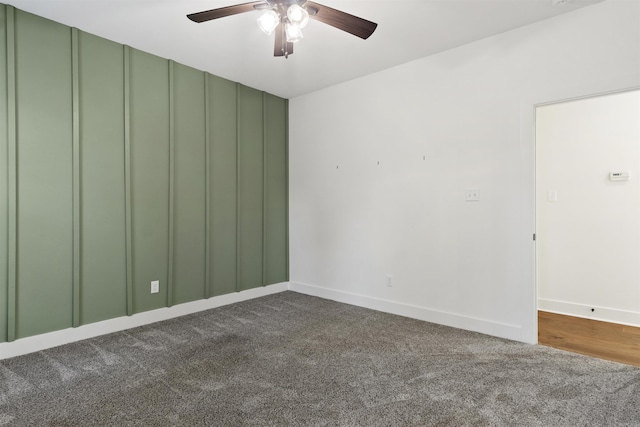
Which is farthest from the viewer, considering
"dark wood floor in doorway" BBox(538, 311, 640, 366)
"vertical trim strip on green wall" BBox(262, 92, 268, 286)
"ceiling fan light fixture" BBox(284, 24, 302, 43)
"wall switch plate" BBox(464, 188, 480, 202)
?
"vertical trim strip on green wall" BBox(262, 92, 268, 286)

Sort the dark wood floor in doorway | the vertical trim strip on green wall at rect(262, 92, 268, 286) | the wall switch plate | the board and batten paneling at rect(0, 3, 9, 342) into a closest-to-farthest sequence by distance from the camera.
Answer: the board and batten paneling at rect(0, 3, 9, 342)
the dark wood floor in doorway
the wall switch plate
the vertical trim strip on green wall at rect(262, 92, 268, 286)

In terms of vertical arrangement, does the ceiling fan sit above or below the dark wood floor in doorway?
above

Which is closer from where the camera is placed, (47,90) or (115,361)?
(115,361)

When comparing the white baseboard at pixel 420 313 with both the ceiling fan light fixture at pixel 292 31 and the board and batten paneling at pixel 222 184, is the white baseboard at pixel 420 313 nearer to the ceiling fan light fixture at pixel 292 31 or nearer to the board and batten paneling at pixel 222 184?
the board and batten paneling at pixel 222 184

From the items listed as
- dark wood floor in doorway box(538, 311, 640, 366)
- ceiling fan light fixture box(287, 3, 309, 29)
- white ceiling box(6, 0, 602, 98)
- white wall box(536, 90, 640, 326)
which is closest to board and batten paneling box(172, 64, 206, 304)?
white ceiling box(6, 0, 602, 98)

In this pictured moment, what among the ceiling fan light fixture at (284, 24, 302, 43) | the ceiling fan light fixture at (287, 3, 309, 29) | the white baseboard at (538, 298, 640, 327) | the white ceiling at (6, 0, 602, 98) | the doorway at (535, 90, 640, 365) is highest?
the white ceiling at (6, 0, 602, 98)

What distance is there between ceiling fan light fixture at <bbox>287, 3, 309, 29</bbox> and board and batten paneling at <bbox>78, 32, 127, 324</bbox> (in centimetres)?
197

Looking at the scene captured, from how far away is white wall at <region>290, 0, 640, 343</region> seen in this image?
2639 mm

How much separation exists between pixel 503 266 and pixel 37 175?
386cm

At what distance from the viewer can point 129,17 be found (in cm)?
264

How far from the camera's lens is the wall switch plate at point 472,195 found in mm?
3074

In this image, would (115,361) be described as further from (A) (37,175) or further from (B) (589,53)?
(B) (589,53)

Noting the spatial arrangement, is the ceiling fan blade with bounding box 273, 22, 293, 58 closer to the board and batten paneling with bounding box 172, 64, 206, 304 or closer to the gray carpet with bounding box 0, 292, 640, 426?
the board and batten paneling with bounding box 172, 64, 206, 304

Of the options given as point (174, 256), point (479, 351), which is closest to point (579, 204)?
point (479, 351)
